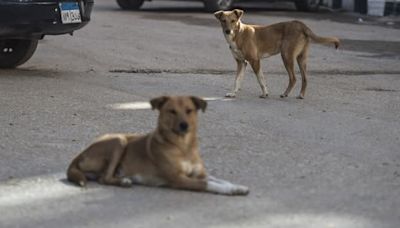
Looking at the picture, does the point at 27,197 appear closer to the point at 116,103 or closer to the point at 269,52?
the point at 116,103

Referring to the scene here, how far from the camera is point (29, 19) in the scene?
34.1ft

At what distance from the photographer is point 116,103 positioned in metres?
9.22

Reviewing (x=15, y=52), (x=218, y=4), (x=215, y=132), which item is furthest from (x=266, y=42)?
(x=218, y=4)

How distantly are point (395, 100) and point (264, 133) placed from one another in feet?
8.79

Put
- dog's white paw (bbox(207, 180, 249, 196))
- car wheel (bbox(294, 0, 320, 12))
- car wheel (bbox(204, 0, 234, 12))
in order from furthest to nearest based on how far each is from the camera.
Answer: car wheel (bbox(294, 0, 320, 12)) < car wheel (bbox(204, 0, 234, 12)) < dog's white paw (bbox(207, 180, 249, 196))

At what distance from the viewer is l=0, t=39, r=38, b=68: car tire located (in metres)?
11.7

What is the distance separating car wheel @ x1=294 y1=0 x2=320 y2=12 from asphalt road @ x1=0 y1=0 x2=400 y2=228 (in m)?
8.74

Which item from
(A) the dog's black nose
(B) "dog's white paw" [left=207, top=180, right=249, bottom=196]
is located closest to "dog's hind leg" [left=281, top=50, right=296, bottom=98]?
(B) "dog's white paw" [left=207, top=180, right=249, bottom=196]

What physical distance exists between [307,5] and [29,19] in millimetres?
14975

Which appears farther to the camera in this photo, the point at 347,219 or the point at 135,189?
the point at 135,189

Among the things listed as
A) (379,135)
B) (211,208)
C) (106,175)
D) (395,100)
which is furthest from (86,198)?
(395,100)

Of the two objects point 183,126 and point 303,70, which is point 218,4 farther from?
point 183,126

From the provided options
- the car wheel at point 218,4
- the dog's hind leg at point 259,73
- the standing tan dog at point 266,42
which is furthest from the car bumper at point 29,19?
the car wheel at point 218,4

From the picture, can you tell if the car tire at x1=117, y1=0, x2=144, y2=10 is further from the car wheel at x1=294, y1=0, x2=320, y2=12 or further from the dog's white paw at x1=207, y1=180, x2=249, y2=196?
the dog's white paw at x1=207, y1=180, x2=249, y2=196
